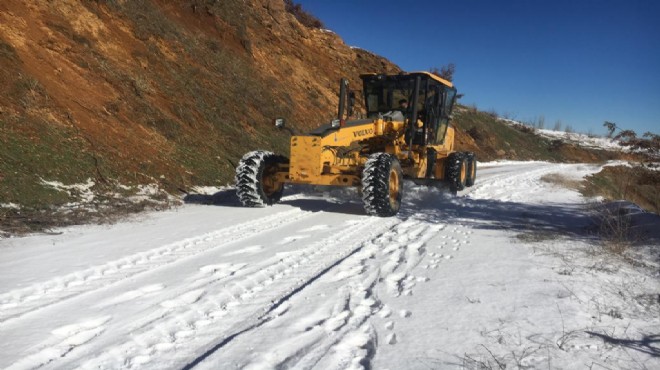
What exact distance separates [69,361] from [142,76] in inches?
474

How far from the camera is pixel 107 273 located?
175 inches

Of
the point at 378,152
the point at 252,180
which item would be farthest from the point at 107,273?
the point at 378,152

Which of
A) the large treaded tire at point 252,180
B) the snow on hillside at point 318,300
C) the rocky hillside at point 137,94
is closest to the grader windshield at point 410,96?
the large treaded tire at point 252,180

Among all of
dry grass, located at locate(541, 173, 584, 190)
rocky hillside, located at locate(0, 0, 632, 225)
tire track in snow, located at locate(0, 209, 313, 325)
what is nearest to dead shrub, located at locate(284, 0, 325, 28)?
rocky hillside, located at locate(0, 0, 632, 225)

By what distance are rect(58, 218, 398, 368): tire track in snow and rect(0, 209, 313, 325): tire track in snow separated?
90 centimetres

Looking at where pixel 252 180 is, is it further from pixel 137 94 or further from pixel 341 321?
pixel 137 94

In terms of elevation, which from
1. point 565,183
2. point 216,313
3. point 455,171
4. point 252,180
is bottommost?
point 216,313

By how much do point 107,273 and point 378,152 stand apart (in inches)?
249

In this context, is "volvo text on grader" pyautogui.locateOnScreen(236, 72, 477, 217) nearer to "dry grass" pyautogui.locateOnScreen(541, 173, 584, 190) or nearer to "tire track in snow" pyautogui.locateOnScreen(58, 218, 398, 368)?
"tire track in snow" pyautogui.locateOnScreen(58, 218, 398, 368)

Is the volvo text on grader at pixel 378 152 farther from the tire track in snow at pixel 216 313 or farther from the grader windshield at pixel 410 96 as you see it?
the tire track in snow at pixel 216 313

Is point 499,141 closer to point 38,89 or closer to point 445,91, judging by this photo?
point 445,91

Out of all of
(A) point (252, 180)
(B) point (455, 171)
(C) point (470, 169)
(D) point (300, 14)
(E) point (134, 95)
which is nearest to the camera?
(A) point (252, 180)

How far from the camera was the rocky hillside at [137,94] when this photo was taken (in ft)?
27.6

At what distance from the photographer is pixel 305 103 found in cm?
2219
